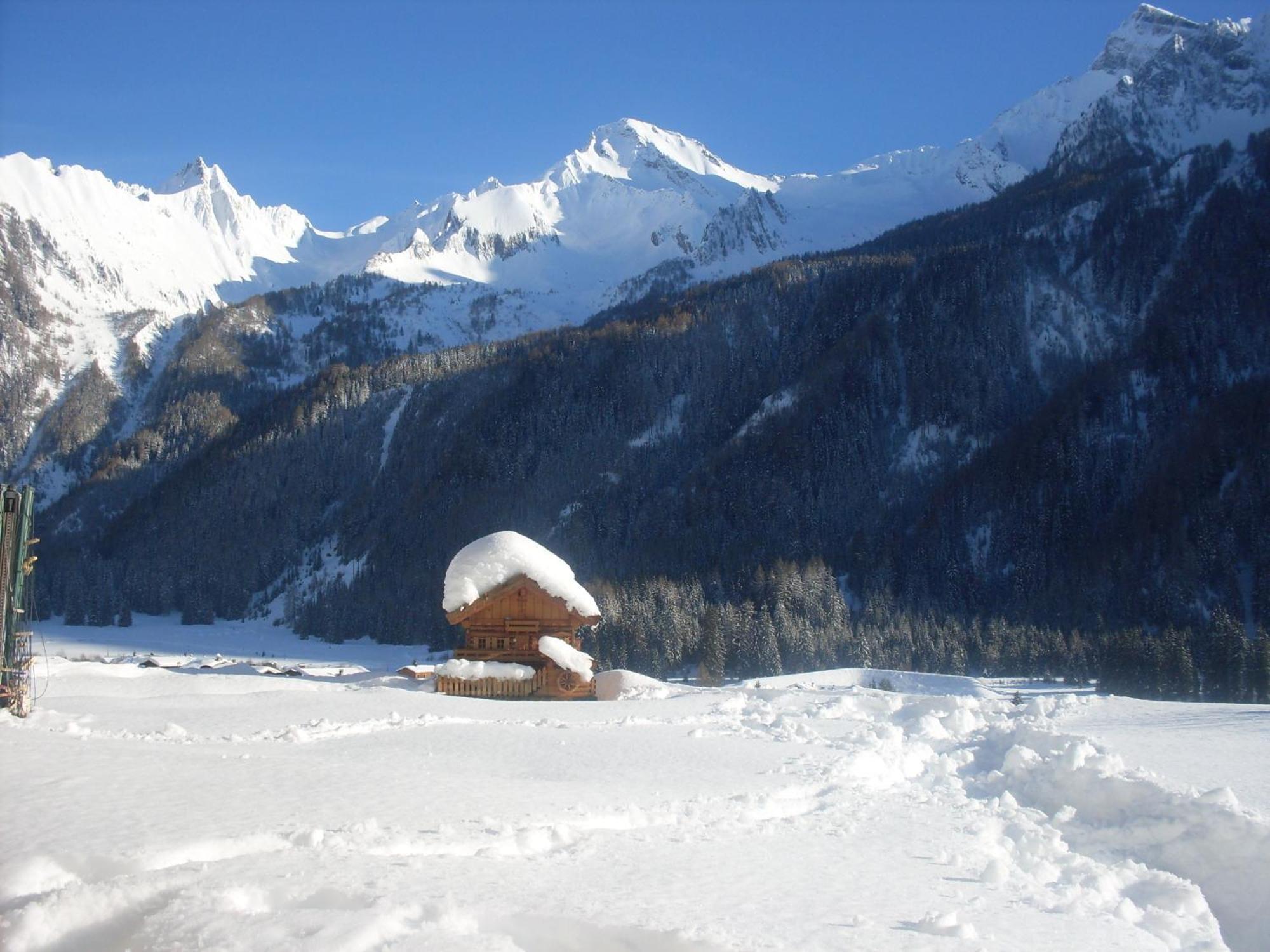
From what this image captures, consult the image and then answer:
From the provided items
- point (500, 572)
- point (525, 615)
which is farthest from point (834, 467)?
point (500, 572)

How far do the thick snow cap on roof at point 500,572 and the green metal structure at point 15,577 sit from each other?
33.6 feet

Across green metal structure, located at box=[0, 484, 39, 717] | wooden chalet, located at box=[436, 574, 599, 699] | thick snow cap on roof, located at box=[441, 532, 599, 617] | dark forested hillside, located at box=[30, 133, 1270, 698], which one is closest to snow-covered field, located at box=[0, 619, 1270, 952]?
green metal structure, located at box=[0, 484, 39, 717]

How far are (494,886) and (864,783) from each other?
7677 mm

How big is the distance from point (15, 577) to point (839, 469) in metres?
128

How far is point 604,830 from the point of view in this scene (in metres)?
11.1

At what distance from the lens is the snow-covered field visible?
8141mm

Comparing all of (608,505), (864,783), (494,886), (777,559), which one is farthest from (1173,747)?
(608,505)

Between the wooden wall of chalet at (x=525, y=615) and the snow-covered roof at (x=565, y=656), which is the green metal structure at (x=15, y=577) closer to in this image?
the wooden wall of chalet at (x=525, y=615)

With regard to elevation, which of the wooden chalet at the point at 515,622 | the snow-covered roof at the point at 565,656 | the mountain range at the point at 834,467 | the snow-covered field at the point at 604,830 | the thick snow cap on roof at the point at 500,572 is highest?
the mountain range at the point at 834,467

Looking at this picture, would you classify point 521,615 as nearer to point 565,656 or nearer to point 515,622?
point 515,622

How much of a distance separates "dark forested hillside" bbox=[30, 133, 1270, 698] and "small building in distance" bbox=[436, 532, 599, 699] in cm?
4481

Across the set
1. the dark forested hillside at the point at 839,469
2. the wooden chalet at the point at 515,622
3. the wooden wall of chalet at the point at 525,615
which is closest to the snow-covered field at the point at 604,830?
the wooden chalet at the point at 515,622

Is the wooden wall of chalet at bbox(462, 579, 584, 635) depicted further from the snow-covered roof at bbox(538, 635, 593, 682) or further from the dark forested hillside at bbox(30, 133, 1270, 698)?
the dark forested hillside at bbox(30, 133, 1270, 698)

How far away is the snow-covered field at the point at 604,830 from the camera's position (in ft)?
26.7
